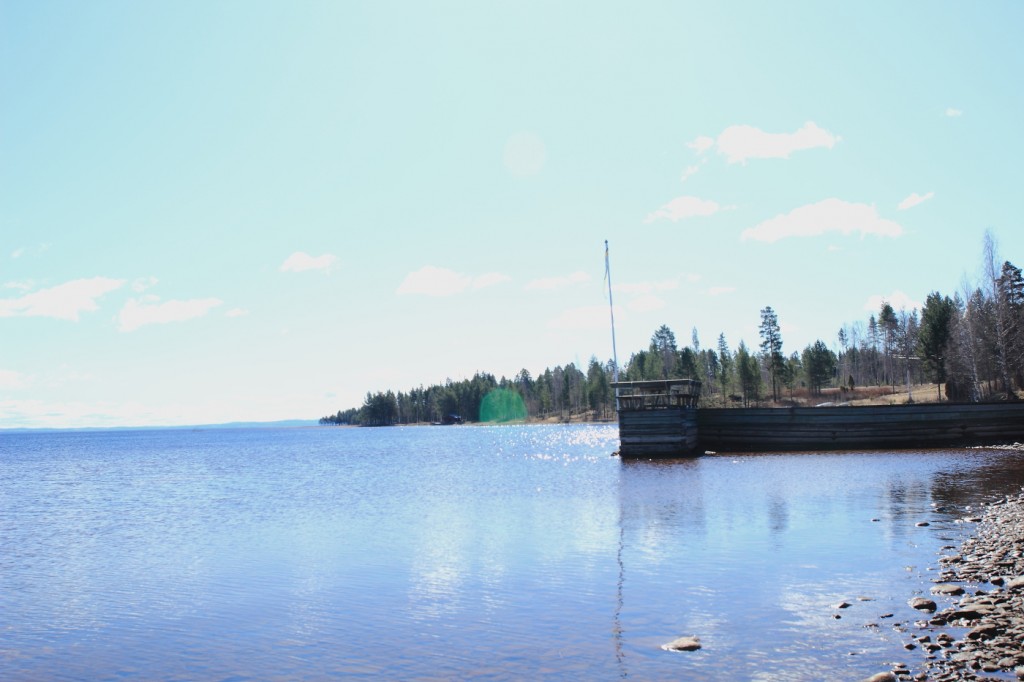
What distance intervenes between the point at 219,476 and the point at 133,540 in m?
41.4

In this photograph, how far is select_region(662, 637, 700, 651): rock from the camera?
13.4 meters

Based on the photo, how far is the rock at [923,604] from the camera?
48.0 feet

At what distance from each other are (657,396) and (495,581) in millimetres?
40543

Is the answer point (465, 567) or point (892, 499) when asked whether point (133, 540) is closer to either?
point (465, 567)

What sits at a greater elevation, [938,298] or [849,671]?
[938,298]

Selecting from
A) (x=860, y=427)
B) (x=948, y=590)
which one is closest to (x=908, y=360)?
(x=860, y=427)

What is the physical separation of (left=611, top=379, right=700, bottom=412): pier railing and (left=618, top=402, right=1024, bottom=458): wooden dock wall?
1.03 meters

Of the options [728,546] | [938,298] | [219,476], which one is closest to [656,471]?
[728,546]

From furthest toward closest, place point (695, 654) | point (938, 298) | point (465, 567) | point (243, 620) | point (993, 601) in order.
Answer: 1. point (938, 298)
2. point (465, 567)
3. point (243, 620)
4. point (993, 601)
5. point (695, 654)

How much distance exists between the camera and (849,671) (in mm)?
11641

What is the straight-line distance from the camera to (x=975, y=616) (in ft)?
44.7

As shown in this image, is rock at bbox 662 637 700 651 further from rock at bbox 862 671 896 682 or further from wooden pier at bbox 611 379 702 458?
wooden pier at bbox 611 379 702 458

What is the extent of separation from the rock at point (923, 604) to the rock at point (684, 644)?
15.5ft

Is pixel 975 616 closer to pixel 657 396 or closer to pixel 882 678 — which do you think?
pixel 882 678
